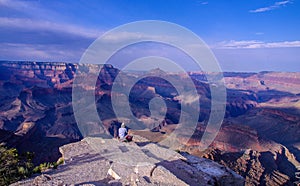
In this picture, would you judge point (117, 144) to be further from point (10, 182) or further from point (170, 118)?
point (170, 118)

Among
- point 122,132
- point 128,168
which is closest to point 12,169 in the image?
point 122,132

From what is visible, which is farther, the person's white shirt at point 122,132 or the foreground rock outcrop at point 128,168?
the person's white shirt at point 122,132

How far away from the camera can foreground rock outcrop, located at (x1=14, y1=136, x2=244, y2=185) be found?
10242 mm

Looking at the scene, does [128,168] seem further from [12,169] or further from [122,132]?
[12,169]

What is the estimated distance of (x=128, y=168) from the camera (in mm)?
11539

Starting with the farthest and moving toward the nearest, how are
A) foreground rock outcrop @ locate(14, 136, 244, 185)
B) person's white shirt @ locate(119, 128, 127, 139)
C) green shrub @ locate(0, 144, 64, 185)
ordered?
person's white shirt @ locate(119, 128, 127, 139) < green shrub @ locate(0, 144, 64, 185) < foreground rock outcrop @ locate(14, 136, 244, 185)

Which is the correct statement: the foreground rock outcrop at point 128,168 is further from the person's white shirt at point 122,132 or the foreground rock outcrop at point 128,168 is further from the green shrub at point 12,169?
the green shrub at point 12,169

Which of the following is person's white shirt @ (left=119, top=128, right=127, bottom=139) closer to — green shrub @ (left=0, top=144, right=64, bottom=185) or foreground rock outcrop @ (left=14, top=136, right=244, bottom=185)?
foreground rock outcrop @ (left=14, top=136, right=244, bottom=185)

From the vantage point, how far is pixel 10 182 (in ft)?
39.7

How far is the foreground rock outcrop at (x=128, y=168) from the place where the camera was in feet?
33.6

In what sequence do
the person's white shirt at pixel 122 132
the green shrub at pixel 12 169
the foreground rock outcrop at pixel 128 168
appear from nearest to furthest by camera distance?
A: the foreground rock outcrop at pixel 128 168 → the green shrub at pixel 12 169 → the person's white shirt at pixel 122 132

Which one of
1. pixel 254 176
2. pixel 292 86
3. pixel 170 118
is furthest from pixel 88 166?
pixel 292 86

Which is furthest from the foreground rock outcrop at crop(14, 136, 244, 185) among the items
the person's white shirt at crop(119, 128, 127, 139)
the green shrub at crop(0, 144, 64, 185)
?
the green shrub at crop(0, 144, 64, 185)

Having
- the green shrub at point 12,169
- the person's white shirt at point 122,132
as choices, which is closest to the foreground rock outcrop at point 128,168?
the person's white shirt at point 122,132
